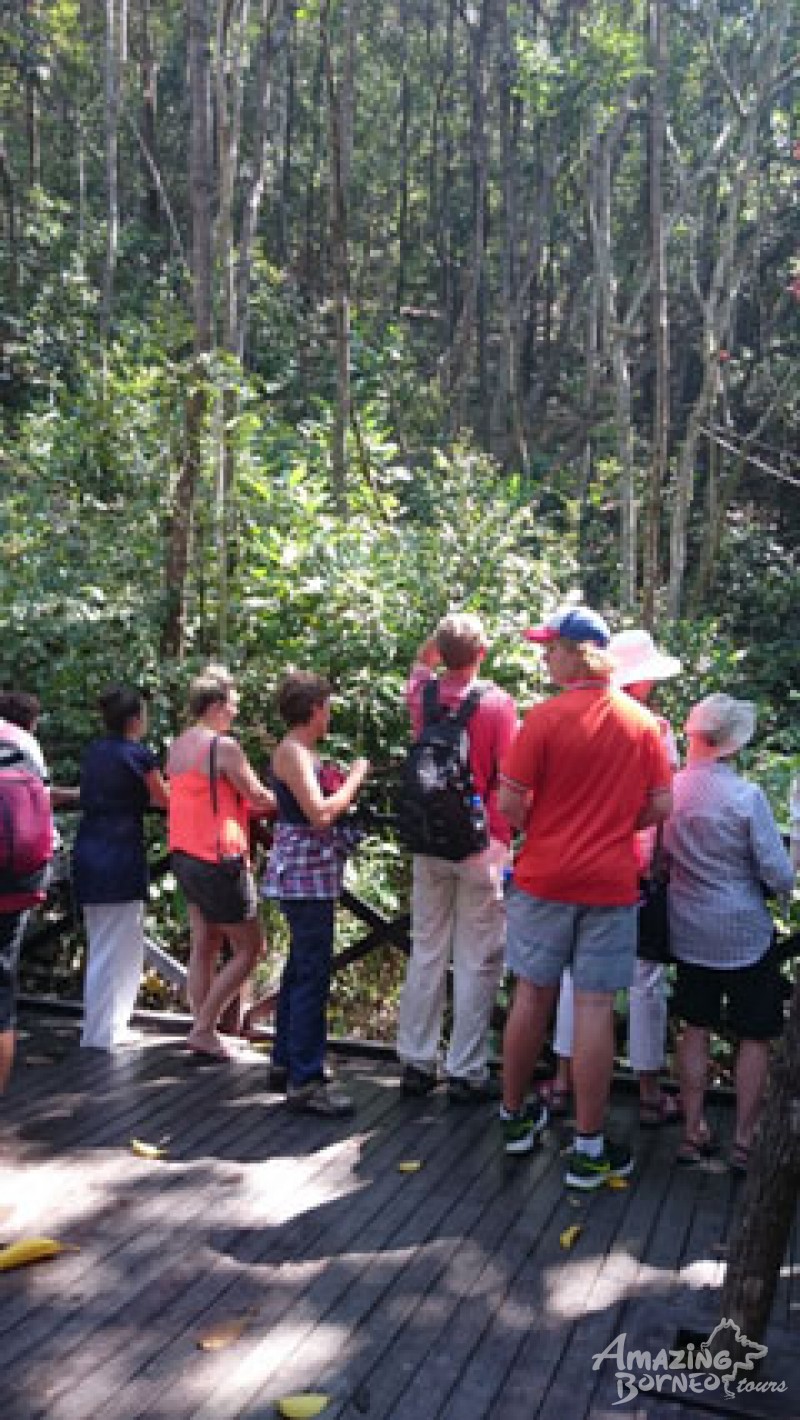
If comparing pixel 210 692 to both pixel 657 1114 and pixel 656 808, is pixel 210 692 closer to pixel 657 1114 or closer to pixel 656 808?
pixel 656 808

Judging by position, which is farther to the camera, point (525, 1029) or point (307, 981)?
point (307, 981)

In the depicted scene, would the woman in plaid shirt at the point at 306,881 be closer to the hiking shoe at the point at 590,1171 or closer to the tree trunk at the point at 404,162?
the hiking shoe at the point at 590,1171

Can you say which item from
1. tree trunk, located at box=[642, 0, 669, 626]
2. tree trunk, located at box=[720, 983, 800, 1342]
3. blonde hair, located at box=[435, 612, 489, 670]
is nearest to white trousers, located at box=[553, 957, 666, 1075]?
blonde hair, located at box=[435, 612, 489, 670]

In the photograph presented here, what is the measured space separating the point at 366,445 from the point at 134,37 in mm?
12346

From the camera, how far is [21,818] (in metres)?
3.74

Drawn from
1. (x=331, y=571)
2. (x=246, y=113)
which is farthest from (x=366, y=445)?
(x=246, y=113)

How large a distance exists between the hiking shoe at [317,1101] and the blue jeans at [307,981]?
27 mm

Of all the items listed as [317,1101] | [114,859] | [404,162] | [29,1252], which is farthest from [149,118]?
[29,1252]

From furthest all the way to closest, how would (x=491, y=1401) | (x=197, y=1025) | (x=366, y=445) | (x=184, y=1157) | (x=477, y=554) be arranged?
(x=366, y=445) < (x=477, y=554) < (x=197, y=1025) < (x=184, y=1157) < (x=491, y=1401)

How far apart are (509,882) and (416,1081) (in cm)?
89

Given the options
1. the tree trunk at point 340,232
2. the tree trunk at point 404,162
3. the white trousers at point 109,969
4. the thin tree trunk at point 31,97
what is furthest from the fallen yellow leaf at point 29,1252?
the tree trunk at point 404,162

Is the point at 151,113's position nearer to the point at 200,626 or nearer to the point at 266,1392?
the point at 200,626

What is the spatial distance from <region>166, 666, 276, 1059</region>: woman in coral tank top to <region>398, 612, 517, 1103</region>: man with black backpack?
2.15 ft

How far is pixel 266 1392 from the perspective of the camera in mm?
2693
